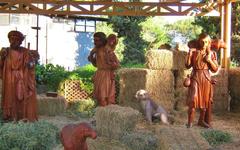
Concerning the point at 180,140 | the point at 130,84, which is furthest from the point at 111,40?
the point at 130,84

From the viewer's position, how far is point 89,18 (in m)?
31.4

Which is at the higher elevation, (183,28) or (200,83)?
(183,28)

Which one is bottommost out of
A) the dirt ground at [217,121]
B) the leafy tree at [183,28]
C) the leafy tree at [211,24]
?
the dirt ground at [217,121]

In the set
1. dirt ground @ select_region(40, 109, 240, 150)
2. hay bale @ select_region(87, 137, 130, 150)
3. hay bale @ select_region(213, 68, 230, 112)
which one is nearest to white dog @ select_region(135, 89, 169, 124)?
dirt ground @ select_region(40, 109, 240, 150)

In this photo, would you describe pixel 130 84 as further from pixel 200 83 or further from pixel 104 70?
pixel 200 83

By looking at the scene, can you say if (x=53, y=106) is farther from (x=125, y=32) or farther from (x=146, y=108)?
(x=125, y=32)

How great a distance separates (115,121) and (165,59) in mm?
5767

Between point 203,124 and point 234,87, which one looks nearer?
point 203,124

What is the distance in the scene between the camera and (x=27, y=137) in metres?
6.66

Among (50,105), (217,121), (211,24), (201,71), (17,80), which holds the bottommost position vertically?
(217,121)

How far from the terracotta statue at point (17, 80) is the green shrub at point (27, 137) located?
202 centimetres

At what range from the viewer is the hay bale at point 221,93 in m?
13.6

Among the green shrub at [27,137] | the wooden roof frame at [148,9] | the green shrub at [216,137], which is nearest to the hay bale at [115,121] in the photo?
the green shrub at [27,137]

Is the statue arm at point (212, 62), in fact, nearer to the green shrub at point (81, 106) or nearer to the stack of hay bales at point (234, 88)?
the stack of hay bales at point (234, 88)
